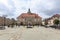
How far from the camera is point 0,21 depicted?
154 meters
